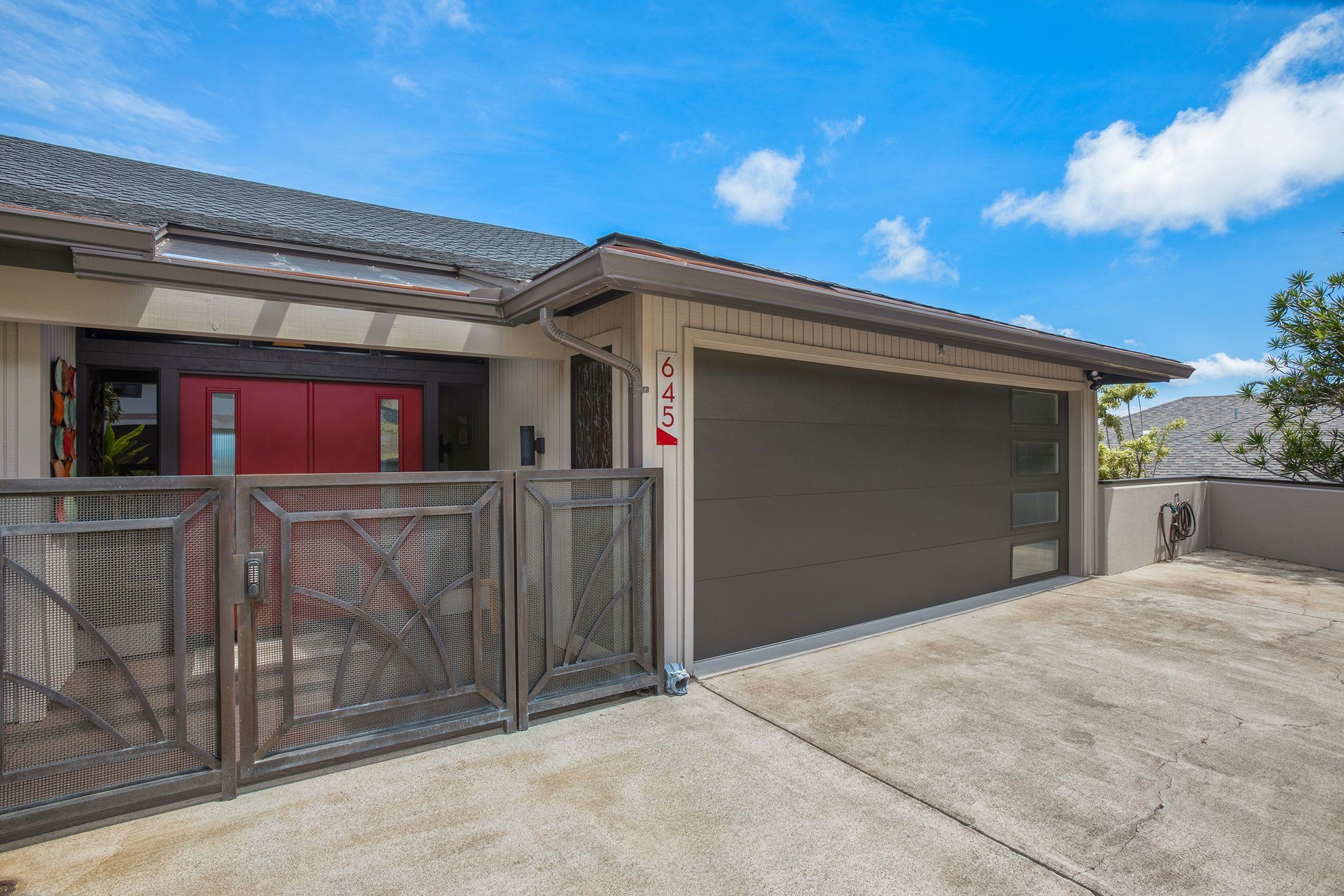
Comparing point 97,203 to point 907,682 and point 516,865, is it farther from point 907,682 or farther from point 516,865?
point 907,682

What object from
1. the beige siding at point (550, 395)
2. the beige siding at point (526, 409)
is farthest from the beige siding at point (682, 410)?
the beige siding at point (526, 409)

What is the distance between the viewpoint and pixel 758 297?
141 inches

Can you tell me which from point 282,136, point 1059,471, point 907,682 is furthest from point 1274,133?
point 282,136

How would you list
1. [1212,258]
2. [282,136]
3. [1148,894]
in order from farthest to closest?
1. [1212,258]
2. [282,136]
3. [1148,894]

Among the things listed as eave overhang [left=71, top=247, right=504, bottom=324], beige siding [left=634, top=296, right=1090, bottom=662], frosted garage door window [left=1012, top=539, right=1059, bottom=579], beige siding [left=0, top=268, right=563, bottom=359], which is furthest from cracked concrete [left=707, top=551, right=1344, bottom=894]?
eave overhang [left=71, top=247, right=504, bottom=324]

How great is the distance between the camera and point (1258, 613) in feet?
18.4

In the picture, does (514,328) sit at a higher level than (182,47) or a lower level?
lower

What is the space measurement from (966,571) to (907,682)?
2.62 m

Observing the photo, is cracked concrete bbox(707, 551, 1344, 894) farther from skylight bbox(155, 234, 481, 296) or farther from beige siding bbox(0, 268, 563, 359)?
skylight bbox(155, 234, 481, 296)

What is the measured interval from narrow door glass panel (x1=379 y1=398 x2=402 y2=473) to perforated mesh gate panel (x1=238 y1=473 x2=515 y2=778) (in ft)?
8.79

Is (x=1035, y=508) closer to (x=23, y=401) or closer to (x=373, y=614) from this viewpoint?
(x=373, y=614)

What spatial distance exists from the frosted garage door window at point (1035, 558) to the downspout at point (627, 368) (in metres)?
4.90

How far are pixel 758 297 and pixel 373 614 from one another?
2604 millimetres

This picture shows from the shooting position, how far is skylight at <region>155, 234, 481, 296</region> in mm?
3996
